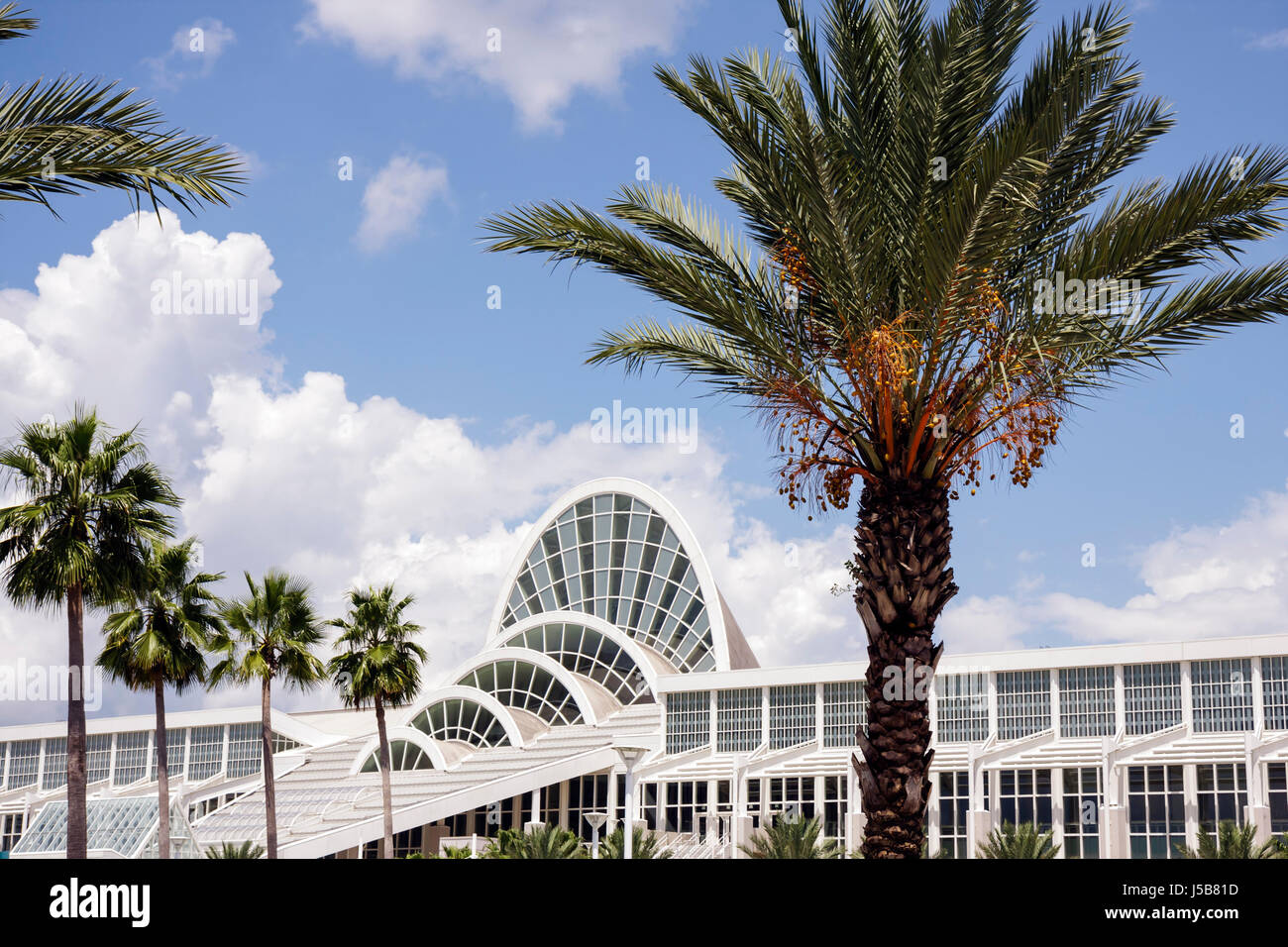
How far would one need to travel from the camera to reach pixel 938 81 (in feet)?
39.6

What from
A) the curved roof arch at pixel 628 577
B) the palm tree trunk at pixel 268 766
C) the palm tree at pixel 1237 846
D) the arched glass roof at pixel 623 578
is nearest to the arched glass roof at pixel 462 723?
the curved roof arch at pixel 628 577

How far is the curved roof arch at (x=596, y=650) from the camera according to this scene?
55031 mm

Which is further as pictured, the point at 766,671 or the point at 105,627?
the point at 766,671

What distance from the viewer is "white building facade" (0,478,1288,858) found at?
3559 centimetres

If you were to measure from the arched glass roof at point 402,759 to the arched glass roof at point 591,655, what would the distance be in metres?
7.76

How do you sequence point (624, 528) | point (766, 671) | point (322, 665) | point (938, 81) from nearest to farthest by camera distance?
point (938, 81), point (322, 665), point (766, 671), point (624, 528)

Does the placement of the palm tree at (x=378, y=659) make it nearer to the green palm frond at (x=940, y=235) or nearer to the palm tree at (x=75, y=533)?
the palm tree at (x=75, y=533)

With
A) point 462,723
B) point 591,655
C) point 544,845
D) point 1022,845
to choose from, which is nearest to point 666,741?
point 591,655

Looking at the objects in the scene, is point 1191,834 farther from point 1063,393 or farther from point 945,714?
point 1063,393

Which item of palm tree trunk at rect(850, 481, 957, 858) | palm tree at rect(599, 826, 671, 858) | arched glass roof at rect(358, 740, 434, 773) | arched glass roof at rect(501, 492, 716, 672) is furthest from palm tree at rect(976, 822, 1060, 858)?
arched glass roof at rect(358, 740, 434, 773)

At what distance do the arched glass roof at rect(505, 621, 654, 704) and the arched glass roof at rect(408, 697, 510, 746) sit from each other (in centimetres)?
506

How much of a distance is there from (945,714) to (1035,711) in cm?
296

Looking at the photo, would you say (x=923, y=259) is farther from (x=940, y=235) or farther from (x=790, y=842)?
(x=790, y=842)
